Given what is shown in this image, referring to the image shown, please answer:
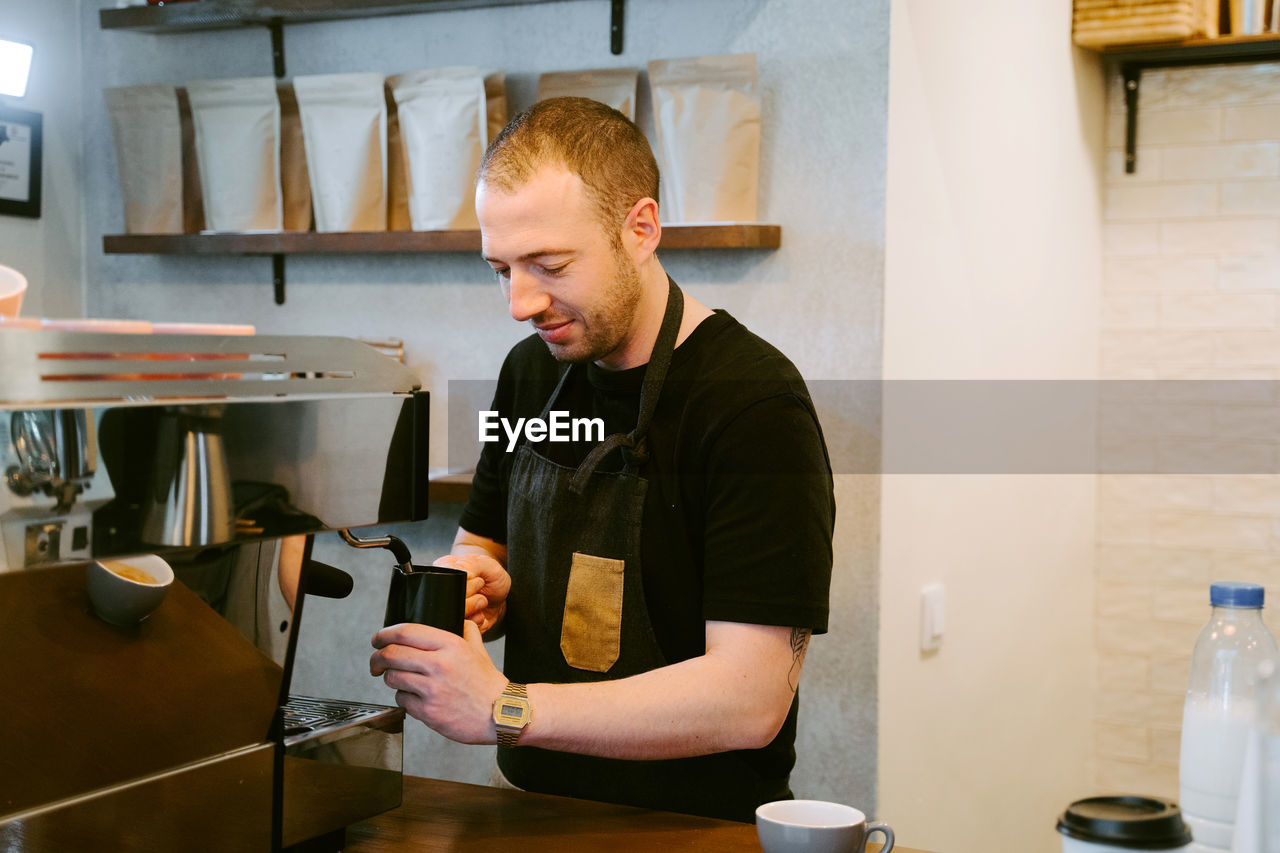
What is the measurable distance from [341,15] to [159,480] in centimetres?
192

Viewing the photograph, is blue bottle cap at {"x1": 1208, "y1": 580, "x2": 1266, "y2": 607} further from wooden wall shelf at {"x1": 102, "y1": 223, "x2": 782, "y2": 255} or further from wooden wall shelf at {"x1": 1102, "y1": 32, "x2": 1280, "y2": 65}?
wooden wall shelf at {"x1": 1102, "y1": 32, "x2": 1280, "y2": 65}

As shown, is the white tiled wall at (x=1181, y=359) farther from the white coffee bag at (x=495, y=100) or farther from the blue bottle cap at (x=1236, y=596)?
the blue bottle cap at (x=1236, y=596)

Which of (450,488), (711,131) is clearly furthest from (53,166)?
(711,131)

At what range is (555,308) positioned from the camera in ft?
4.92

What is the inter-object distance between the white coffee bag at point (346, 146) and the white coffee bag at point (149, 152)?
0.35 metres

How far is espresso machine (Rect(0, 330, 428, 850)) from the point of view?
2.89 ft

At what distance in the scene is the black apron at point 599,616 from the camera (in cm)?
153

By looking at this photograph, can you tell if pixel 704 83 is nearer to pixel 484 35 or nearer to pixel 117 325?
pixel 484 35

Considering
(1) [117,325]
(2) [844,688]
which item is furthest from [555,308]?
Result: (2) [844,688]

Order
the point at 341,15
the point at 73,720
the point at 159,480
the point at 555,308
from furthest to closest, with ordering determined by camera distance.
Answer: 1. the point at 341,15
2. the point at 555,308
3. the point at 73,720
4. the point at 159,480

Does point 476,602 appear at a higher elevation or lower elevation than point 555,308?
lower

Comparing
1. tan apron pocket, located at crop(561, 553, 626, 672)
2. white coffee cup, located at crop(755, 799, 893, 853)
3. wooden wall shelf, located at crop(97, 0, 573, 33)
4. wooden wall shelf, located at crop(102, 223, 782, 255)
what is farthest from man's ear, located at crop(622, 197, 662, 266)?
wooden wall shelf, located at crop(97, 0, 573, 33)

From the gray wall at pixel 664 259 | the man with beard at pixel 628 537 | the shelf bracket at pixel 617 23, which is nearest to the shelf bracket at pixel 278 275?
the gray wall at pixel 664 259

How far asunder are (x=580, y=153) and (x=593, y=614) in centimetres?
58
